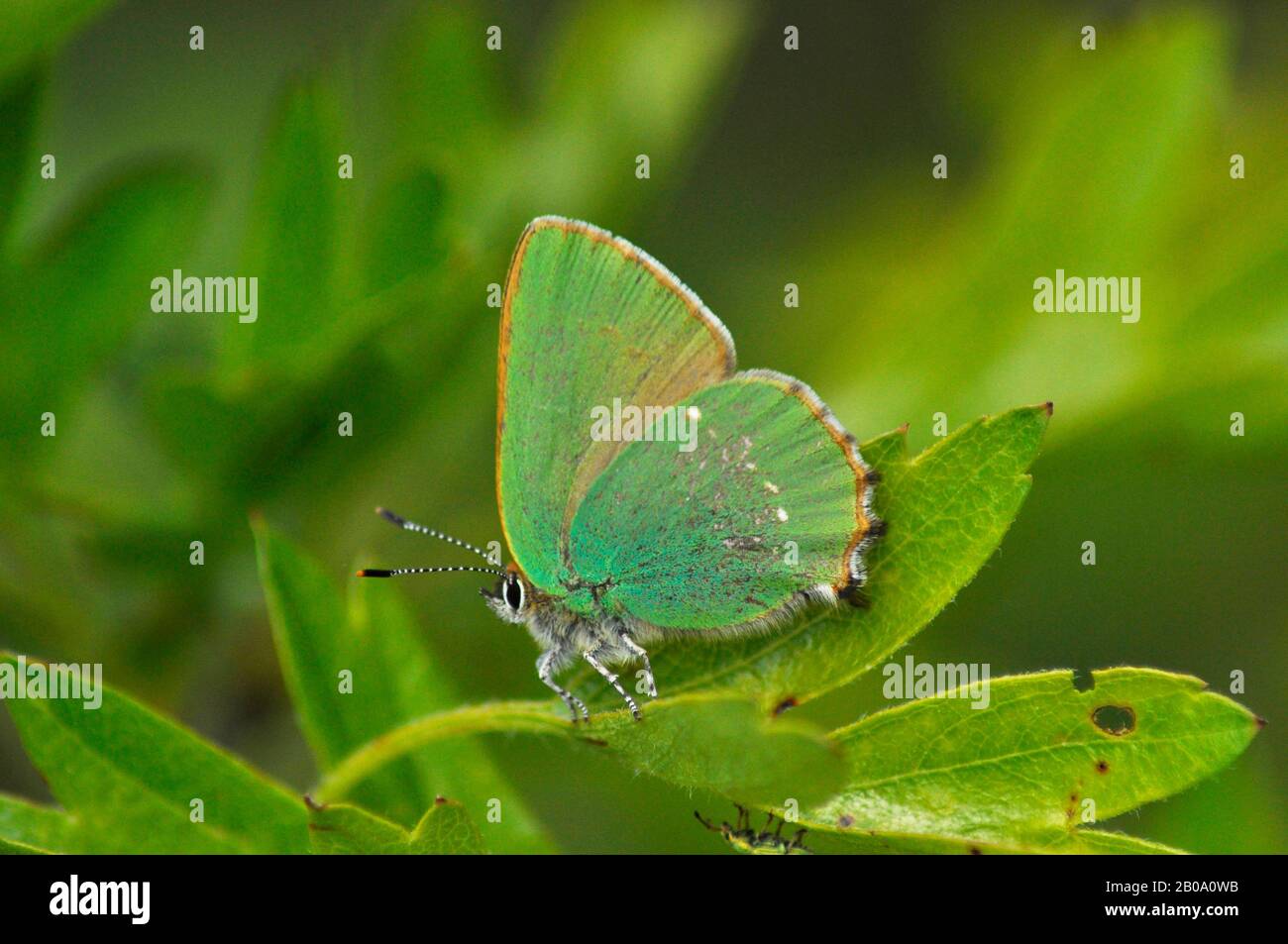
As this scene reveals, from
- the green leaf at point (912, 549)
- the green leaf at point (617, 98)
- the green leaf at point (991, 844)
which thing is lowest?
the green leaf at point (991, 844)

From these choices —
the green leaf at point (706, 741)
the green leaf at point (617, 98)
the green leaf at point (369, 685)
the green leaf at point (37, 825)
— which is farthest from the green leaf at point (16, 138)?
the green leaf at point (706, 741)

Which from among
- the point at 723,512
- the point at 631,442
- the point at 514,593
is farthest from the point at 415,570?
the point at 723,512

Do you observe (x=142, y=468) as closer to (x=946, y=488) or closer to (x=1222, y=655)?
(x=946, y=488)

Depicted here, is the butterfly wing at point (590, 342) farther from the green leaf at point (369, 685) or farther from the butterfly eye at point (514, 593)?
the green leaf at point (369, 685)

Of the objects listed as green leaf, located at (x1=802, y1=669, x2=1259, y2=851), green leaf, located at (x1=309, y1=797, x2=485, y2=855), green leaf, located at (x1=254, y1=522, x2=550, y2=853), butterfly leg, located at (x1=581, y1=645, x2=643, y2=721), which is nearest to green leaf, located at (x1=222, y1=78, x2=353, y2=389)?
green leaf, located at (x1=254, y1=522, x2=550, y2=853)

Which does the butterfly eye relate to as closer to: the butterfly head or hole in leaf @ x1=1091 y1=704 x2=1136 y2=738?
the butterfly head
